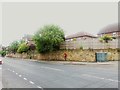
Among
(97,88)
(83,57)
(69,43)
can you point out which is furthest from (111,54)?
(97,88)

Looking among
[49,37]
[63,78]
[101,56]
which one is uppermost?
[49,37]

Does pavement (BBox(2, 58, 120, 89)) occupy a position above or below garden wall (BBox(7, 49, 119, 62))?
below

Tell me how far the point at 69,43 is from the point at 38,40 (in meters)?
7.57

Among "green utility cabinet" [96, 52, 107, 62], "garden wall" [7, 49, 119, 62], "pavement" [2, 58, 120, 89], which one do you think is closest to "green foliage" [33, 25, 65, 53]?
"garden wall" [7, 49, 119, 62]

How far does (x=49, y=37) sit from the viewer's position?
4238cm

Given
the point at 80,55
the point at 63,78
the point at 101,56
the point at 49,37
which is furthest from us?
the point at 49,37

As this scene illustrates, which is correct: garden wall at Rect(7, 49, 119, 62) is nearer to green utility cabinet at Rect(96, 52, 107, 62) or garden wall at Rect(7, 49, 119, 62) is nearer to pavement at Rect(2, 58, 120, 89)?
green utility cabinet at Rect(96, 52, 107, 62)

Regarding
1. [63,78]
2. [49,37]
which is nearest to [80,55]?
[49,37]

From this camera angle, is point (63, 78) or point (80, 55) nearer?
point (63, 78)

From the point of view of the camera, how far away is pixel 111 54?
111ft

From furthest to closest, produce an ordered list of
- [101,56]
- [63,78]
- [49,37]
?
[49,37]
[101,56]
[63,78]

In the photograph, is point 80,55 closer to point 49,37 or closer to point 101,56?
point 101,56

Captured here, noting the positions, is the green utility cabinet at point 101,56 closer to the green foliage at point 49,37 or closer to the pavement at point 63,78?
the green foliage at point 49,37

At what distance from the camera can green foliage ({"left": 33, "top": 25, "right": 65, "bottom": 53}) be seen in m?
42.1
